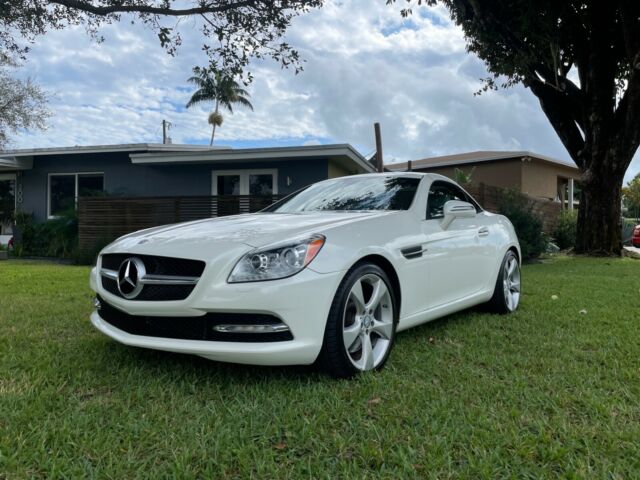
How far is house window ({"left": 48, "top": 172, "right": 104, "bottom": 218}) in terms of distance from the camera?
587 inches

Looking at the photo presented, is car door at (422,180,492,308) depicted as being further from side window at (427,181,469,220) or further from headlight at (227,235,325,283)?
headlight at (227,235,325,283)

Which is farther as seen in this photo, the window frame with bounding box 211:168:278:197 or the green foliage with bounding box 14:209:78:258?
the window frame with bounding box 211:168:278:197

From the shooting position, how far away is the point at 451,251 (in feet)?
12.9

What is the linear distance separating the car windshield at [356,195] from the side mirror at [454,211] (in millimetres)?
291

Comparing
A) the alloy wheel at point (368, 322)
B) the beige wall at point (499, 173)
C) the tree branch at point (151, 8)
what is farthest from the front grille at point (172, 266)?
the beige wall at point (499, 173)

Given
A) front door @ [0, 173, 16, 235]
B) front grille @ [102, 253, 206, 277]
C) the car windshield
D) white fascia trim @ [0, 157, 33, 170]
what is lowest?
front grille @ [102, 253, 206, 277]

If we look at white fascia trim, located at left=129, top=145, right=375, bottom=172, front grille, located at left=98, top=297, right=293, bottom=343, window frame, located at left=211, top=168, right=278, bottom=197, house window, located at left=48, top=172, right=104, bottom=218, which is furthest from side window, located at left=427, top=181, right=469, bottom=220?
house window, located at left=48, top=172, right=104, bottom=218

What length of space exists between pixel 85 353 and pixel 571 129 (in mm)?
13472

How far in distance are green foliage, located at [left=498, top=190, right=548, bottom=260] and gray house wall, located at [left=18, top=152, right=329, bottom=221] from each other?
14.6ft

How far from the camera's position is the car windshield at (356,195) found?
3.88 meters

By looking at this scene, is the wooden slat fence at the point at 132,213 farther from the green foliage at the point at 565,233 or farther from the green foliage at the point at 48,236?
the green foliage at the point at 565,233

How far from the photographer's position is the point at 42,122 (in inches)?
712

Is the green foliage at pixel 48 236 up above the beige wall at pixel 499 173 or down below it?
below

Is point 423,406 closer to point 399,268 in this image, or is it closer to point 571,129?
point 399,268
